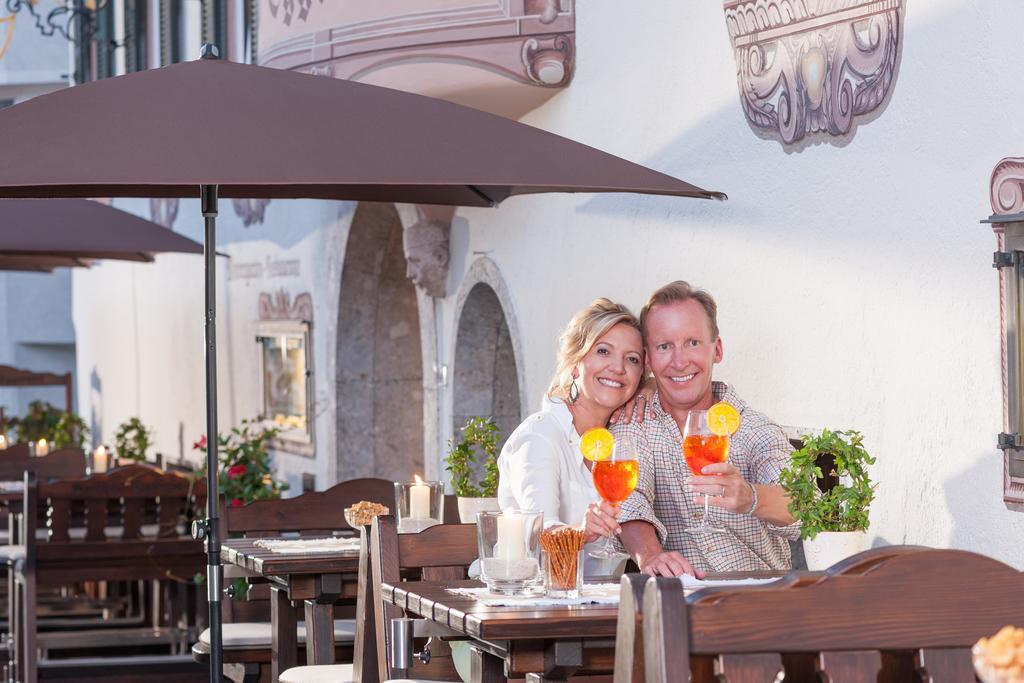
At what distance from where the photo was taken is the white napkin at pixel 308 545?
204 inches

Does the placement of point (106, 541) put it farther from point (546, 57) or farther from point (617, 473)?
point (617, 473)

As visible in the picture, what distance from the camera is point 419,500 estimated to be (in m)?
4.94

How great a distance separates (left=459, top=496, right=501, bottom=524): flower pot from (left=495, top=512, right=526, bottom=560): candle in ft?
6.09

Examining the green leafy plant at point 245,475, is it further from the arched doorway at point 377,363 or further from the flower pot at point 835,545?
the flower pot at point 835,545

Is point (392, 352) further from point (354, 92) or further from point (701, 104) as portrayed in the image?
point (354, 92)

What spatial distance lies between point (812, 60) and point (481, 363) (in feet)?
13.2

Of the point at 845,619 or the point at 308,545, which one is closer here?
the point at 845,619

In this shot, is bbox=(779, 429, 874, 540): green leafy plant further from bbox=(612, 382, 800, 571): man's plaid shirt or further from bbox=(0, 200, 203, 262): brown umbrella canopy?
bbox=(0, 200, 203, 262): brown umbrella canopy

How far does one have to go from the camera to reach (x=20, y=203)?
765 centimetres

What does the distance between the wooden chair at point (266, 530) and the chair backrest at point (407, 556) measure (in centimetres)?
125

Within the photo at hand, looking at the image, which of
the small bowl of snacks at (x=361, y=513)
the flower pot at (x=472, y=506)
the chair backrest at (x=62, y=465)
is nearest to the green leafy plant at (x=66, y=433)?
the chair backrest at (x=62, y=465)

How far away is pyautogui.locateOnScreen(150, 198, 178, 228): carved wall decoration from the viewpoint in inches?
595

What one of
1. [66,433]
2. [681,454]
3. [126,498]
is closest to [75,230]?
[126,498]

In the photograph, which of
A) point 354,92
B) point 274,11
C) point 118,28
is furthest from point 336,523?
point 118,28
